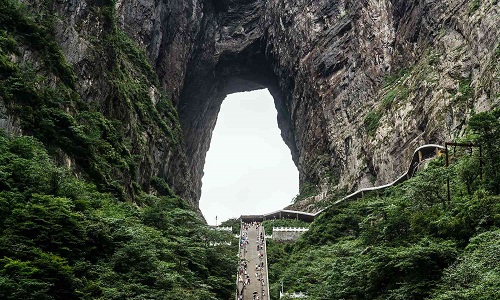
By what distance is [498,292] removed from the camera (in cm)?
1235

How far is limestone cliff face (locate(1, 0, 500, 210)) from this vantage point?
38219mm

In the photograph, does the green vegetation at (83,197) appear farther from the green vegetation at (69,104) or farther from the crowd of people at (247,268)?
the crowd of people at (247,268)

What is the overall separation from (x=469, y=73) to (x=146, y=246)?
99.6 ft

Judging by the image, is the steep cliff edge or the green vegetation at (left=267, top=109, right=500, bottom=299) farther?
the steep cliff edge

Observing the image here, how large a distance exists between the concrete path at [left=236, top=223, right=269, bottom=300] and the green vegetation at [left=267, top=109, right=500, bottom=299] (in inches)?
40.0

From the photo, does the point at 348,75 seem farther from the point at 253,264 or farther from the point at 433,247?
the point at 433,247

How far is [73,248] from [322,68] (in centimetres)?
4911

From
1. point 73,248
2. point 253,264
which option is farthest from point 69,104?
point 253,264

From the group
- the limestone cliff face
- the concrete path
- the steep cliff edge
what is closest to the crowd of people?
the concrete path

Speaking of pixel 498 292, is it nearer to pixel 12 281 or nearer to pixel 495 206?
pixel 495 206

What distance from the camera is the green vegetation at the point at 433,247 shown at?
1481 centimetres

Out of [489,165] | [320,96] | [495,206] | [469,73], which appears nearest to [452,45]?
[469,73]

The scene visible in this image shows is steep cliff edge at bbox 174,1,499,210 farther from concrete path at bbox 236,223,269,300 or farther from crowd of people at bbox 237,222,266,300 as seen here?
crowd of people at bbox 237,222,266,300

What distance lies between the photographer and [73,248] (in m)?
17.3
